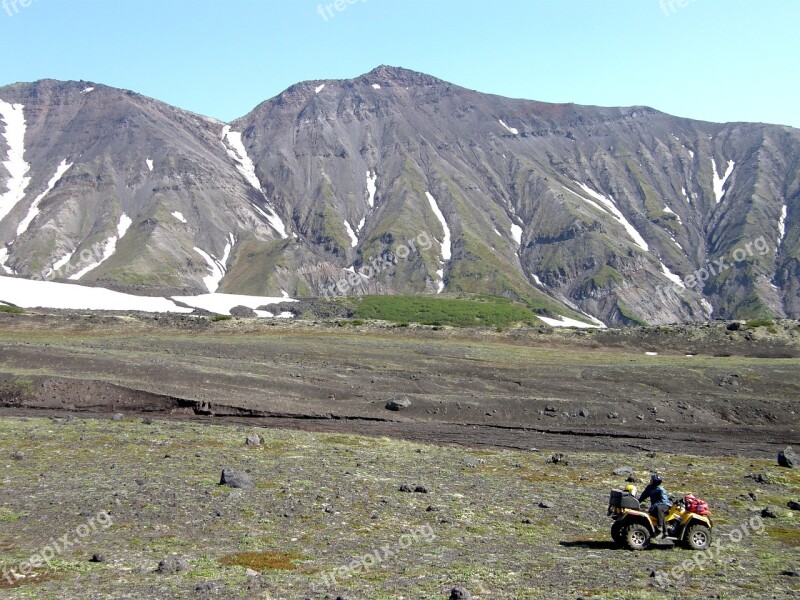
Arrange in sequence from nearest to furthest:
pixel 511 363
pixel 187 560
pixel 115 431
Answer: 1. pixel 187 560
2. pixel 115 431
3. pixel 511 363

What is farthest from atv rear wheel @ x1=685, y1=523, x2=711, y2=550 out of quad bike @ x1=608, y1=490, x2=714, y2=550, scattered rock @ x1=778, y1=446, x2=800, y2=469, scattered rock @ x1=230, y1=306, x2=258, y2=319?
scattered rock @ x1=230, y1=306, x2=258, y2=319

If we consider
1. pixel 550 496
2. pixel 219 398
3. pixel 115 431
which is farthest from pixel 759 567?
pixel 219 398

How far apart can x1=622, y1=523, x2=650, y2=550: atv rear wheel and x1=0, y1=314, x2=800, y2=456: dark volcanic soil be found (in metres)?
19.6

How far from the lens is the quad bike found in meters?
19.5

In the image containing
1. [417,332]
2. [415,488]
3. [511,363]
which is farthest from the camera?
[417,332]

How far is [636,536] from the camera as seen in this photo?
19.5 m

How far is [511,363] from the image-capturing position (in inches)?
2655

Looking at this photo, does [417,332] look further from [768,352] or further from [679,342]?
[768,352]

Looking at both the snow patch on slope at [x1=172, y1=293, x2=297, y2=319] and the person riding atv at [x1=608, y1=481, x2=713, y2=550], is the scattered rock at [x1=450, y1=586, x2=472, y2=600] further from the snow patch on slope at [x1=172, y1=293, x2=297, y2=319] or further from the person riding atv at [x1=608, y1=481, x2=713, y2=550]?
the snow patch on slope at [x1=172, y1=293, x2=297, y2=319]

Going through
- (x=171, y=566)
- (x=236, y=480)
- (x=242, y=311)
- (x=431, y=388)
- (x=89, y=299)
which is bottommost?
(x=431, y=388)

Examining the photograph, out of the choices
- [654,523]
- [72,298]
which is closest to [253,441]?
[654,523]

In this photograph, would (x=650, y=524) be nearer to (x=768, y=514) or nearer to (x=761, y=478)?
(x=768, y=514)

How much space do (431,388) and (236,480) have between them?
106ft

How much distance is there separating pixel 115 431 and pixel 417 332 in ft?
182
